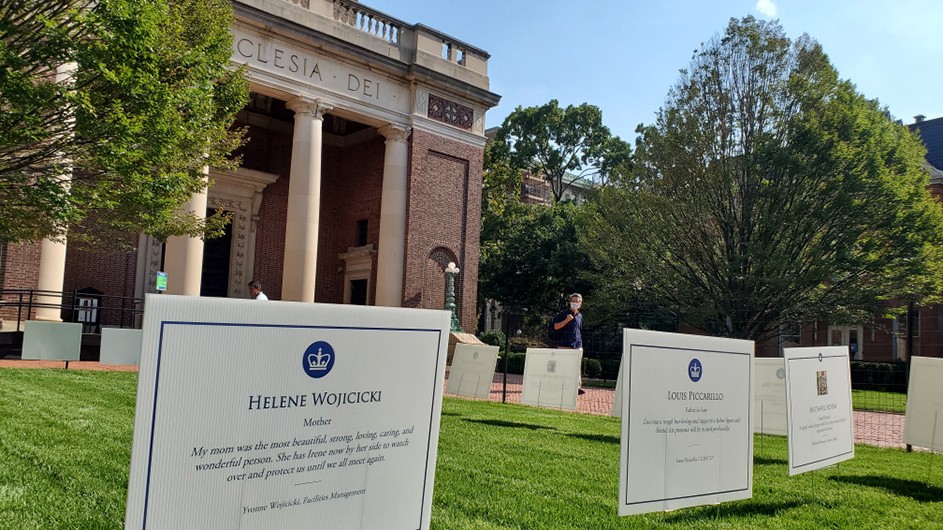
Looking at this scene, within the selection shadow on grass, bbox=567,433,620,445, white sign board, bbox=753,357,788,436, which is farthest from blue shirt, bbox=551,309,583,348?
white sign board, bbox=753,357,788,436

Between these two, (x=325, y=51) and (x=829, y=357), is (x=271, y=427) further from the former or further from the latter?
(x=325, y=51)

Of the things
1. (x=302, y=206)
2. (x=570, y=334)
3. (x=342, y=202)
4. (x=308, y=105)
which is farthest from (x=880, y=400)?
(x=342, y=202)

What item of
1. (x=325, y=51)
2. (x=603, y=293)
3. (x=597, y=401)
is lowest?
(x=597, y=401)

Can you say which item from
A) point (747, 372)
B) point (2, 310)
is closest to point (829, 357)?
point (747, 372)

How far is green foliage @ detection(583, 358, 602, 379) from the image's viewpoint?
73.9 ft

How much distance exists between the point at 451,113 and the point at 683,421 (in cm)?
2425

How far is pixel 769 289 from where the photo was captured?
2123 cm

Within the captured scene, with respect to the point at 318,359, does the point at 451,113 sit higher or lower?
higher

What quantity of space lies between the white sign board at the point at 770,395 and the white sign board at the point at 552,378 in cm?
323

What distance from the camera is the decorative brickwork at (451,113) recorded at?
1043 inches

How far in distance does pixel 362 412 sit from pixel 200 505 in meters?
0.60

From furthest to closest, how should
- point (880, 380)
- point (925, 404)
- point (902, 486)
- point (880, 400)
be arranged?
point (880, 380) < point (880, 400) < point (925, 404) < point (902, 486)

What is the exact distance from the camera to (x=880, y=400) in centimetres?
1351

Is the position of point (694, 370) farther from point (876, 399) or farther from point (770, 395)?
point (876, 399)
